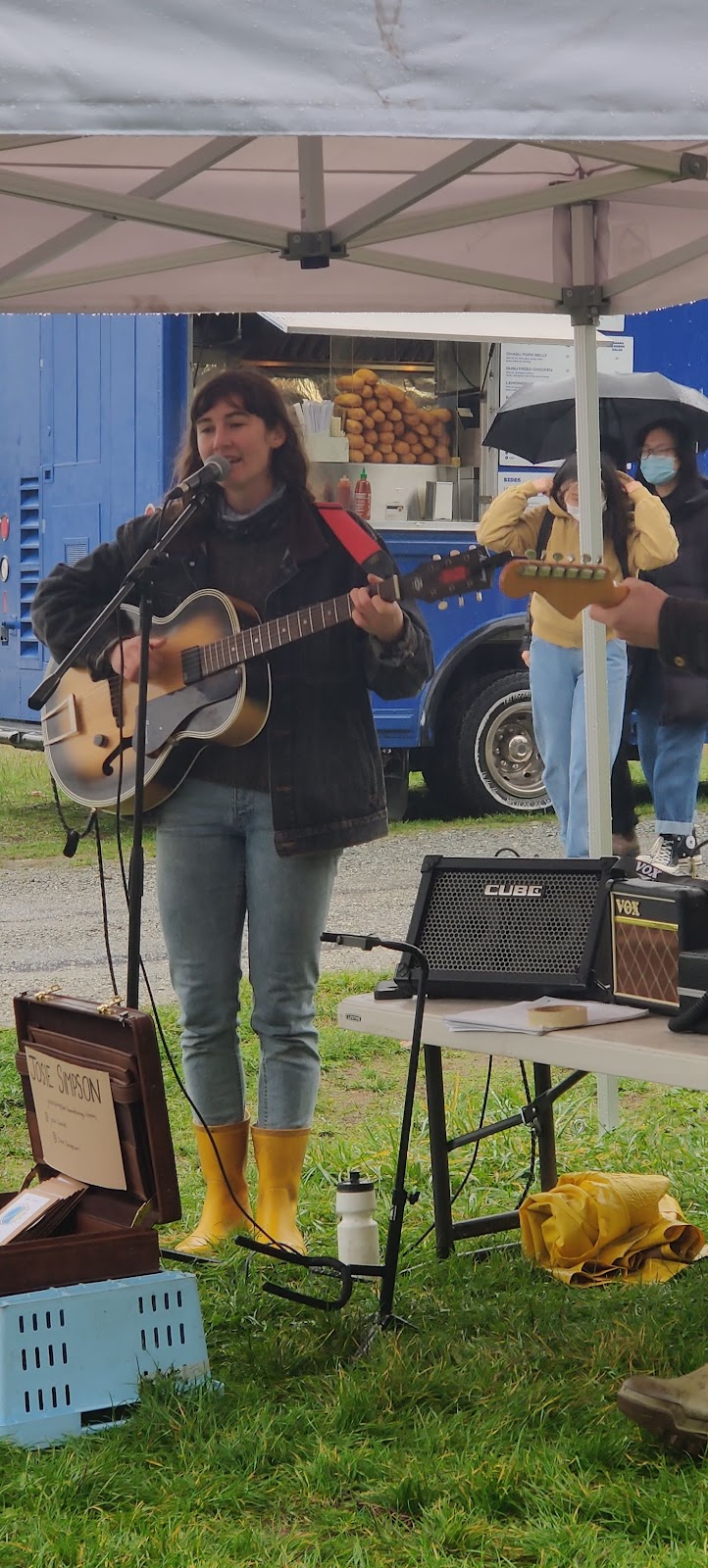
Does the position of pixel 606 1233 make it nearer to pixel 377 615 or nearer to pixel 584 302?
pixel 377 615

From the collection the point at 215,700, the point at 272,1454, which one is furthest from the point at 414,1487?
the point at 215,700

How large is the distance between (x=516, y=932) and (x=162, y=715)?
994 millimetres

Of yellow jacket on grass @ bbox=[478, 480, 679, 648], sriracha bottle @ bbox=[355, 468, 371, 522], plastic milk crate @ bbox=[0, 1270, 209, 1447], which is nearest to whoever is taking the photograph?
plastic milk crate @ bbox=[0, 1270, 209, 1447]

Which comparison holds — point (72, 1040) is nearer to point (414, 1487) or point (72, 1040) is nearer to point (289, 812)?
point (289, 812)

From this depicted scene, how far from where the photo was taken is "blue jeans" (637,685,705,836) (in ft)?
20.2

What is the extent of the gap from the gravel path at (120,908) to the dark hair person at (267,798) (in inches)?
87.8

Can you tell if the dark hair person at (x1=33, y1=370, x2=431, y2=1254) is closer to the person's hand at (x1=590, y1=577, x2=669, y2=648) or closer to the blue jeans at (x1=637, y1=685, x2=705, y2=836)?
the person's hand at (x1=590, y1=577, x2=669, y2=648)

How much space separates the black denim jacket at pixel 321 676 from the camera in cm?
366

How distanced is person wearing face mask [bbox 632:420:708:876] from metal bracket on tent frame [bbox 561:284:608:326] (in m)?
1.18

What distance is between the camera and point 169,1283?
295 cm

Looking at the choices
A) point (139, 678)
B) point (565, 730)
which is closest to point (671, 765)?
point (565, 730)

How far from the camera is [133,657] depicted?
393 cm

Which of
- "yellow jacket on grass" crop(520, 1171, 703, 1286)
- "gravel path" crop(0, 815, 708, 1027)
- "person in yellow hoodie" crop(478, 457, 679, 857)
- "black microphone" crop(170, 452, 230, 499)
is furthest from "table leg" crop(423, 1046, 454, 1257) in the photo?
"gravel path" crop(0, 815, 708, 1027)

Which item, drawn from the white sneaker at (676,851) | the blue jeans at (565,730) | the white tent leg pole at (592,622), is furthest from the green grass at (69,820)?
the white tent leg pole at (592,622)
